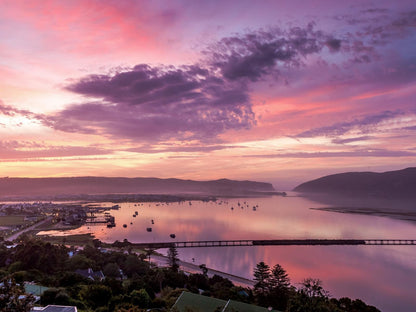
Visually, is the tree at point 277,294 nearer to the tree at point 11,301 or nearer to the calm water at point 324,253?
the calm water at point 324,253

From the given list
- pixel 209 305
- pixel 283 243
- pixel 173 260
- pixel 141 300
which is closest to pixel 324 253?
pixel 283 243

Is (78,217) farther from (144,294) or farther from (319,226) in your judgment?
(144,294)

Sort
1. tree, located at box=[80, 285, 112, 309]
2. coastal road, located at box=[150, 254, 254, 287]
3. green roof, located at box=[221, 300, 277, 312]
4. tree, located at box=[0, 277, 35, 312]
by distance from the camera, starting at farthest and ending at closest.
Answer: coastal road, located at box=[150, 254, 254, 287] < tree, located at box=[80, 285, 112, 309] < green roof, located at box=[221, 300, 277, 312] < tree, located at box=[0, 277, 35, 312]

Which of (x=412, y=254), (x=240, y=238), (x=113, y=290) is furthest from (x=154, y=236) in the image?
(x=412, y=254)

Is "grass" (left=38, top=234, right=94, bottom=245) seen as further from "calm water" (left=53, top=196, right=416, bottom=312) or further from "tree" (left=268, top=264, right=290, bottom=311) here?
"tree" (left=268, top=264, right=290, bottom=311)

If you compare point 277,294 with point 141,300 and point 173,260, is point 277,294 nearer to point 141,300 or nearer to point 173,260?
point 141,300

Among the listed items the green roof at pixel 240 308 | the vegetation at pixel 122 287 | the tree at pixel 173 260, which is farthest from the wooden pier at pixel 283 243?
the green roof at pixel 240 308

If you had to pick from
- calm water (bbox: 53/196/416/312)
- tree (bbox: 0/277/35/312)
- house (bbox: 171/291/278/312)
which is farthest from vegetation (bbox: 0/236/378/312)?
calm water (bbox: 53/196/416/312)
